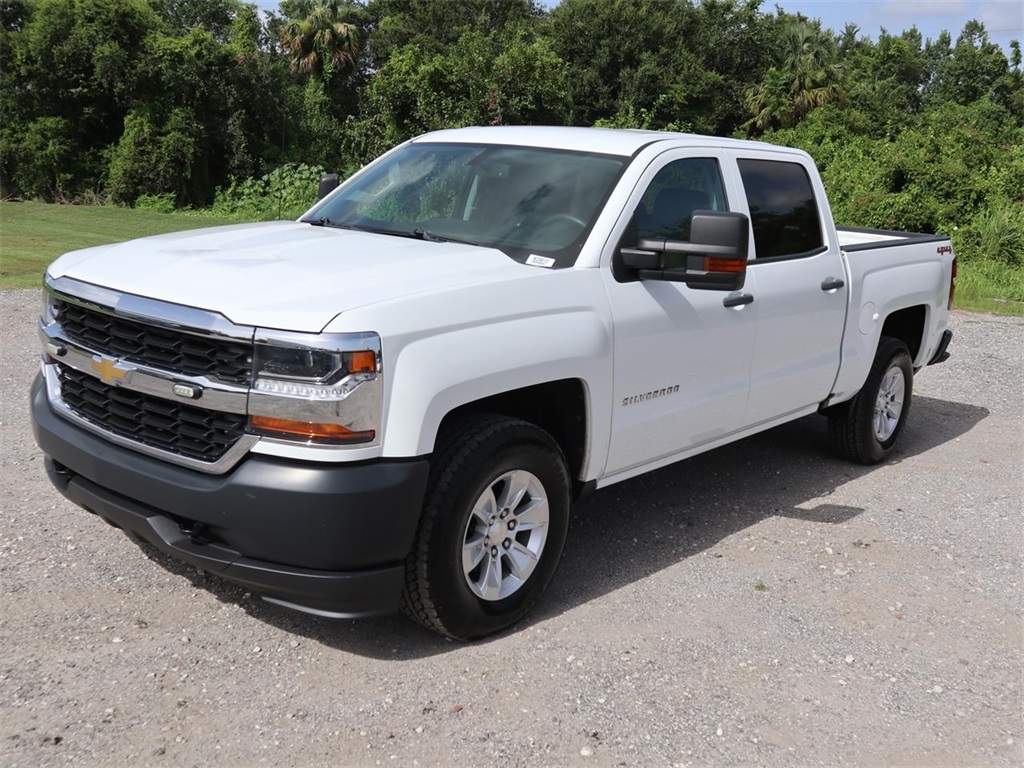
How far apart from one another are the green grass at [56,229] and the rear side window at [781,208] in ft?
31.7

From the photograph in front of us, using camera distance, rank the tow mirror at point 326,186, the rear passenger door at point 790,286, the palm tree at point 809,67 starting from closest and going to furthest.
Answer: the rear passenger door at point 790,286 → the tow mirror at point 326,186 → the palm tree at point 809,67

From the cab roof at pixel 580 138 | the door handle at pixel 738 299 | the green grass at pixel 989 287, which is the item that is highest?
the cab roof at pixel 580 138

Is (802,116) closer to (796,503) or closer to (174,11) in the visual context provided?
(174,11)

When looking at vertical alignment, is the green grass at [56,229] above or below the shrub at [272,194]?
below

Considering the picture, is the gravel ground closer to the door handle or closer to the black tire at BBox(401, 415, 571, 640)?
the black tire at BBox(401, 415, 571, 640)

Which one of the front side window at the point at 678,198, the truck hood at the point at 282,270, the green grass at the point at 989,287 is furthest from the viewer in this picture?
the green grass at the point at 989,287

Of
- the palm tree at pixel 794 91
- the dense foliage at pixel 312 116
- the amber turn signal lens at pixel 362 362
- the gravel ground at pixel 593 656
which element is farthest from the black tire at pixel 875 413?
the palm tree at pixel 794 91

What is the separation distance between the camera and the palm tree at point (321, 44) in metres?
38.2

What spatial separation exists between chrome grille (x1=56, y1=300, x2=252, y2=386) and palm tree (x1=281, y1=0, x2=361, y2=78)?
119 feet

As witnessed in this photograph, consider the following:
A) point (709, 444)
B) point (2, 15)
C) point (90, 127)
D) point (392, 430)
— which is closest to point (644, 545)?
point (709, 444)

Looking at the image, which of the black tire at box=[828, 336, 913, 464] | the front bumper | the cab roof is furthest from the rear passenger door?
the front bumper

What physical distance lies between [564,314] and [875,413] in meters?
3.35

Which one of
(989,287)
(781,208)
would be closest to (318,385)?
(781,208)

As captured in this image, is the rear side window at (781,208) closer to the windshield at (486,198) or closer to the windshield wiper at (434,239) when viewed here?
the windshield at (486,198)
